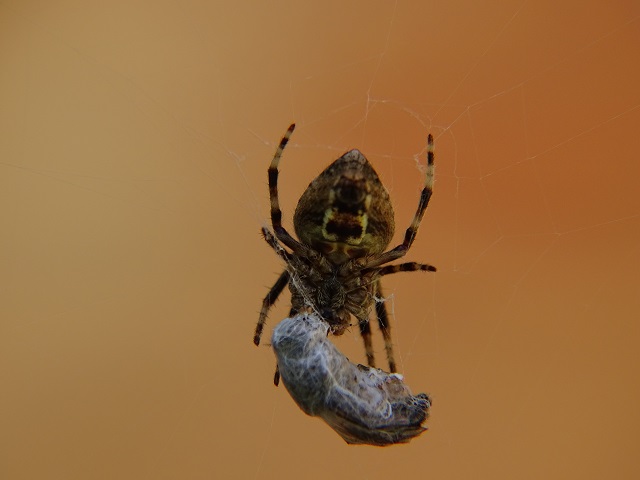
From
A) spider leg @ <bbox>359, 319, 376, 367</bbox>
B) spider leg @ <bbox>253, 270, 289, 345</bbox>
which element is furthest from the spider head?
spider leg @ <bbox>359, 319, 376, 367</bbox>

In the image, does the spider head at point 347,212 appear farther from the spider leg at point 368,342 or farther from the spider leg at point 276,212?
the spider leg at point 368,342

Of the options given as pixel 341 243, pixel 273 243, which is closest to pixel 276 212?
pixel 273 243

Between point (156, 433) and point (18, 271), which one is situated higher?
point (18, 271)

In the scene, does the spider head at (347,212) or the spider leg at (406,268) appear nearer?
the spider head at (347,212)

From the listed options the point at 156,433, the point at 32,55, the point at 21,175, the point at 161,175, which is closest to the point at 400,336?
the point at 156,433

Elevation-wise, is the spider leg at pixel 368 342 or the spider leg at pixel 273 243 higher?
the spider leg at pixel 273 243

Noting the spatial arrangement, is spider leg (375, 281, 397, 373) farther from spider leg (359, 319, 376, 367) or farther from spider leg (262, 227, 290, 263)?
spider leg (262, 227, 290, 263)

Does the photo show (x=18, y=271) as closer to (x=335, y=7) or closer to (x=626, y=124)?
(x=335, y=7)

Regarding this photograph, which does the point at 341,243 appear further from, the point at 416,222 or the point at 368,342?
the point at 368,342

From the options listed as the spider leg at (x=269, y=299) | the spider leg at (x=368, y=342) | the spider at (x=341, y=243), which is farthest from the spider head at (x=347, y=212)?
the spider leg at (x=368, y=342)
